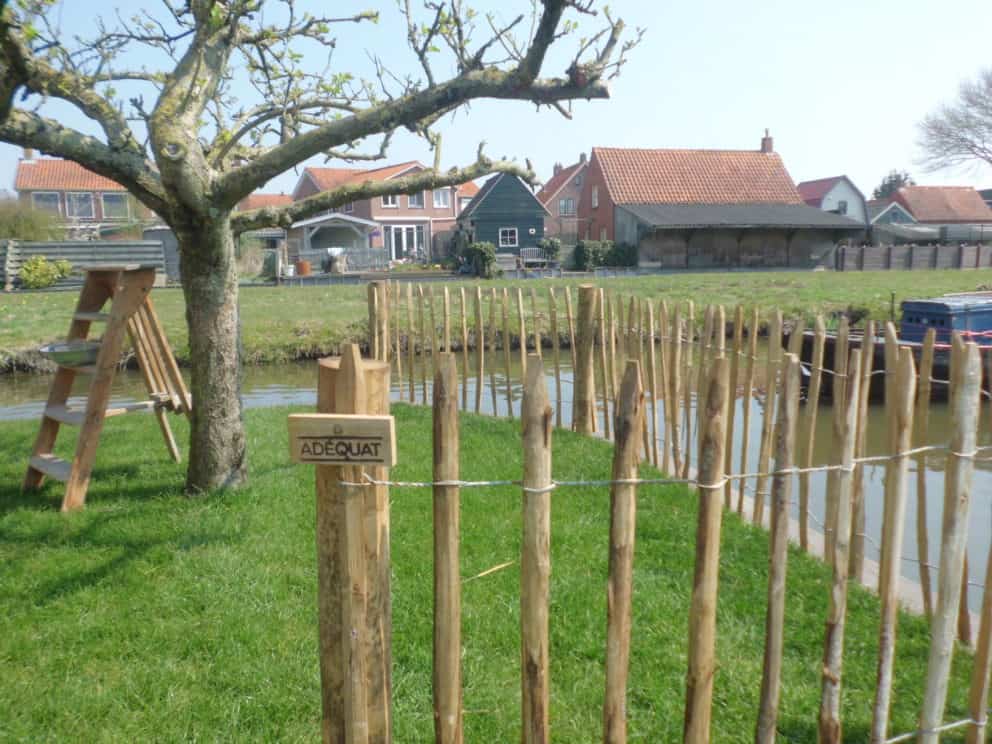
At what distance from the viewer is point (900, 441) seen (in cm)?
287

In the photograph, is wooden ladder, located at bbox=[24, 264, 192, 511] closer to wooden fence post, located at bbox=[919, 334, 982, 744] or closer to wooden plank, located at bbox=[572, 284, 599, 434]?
wooden plank, located at bbox=[572, 284, 599, 434]

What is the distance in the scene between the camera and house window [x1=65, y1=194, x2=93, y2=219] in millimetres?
53094

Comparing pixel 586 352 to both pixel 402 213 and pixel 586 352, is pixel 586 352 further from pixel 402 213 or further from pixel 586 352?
pixel 402 213

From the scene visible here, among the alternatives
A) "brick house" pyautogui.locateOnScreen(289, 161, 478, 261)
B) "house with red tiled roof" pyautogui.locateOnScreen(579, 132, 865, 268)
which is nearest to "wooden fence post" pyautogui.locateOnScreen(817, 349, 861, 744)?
"house with red tiled roof" pyautogui.locateOnScreen(579, 132, 865, 268)

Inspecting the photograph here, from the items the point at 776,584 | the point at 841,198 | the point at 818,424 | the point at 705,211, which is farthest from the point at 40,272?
the point at 841,198

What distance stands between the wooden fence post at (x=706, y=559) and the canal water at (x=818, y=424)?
68.6 inches

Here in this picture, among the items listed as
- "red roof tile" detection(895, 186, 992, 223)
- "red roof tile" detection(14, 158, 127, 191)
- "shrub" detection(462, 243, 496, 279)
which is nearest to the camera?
"shrub" detection(462, 243, 496, 279)

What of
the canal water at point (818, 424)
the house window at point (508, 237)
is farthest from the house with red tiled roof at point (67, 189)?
the canal water at point (818, 424)

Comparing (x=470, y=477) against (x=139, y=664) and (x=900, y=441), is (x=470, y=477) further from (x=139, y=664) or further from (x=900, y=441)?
(x=900, y=441)

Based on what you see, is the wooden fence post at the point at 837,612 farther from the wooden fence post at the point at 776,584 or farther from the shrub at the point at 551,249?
the shrub at the point at 551,249

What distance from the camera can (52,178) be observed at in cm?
5272

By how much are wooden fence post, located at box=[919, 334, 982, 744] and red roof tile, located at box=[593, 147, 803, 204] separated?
40.0m

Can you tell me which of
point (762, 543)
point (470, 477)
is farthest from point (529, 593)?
point (470, 477)

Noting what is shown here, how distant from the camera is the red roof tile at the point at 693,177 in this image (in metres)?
42.7
